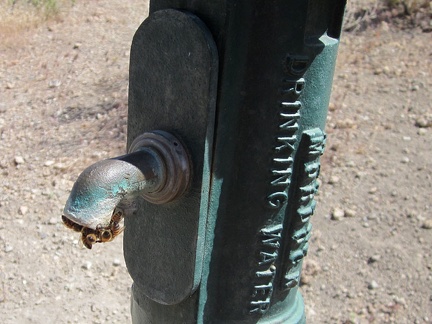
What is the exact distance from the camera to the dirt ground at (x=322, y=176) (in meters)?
2.74

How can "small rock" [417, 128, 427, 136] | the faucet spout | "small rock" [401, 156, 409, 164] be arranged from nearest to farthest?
the faucet spout < "small rock" [401, 156, 409, 164] < "small rock" [417, 128, 427, 136]

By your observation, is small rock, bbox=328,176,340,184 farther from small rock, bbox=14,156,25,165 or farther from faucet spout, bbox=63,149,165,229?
faucet spout, bbox=63,149,165,229

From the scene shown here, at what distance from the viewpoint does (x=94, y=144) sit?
3.67 metres

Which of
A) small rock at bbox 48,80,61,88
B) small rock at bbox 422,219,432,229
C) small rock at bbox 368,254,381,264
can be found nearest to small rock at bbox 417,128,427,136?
small rock at bbox 422,219,432,229

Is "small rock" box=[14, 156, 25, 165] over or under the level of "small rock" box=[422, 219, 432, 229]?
under

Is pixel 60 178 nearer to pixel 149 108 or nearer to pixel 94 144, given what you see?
pixel 94 144

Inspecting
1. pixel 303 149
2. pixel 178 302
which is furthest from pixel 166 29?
pixel 178 302

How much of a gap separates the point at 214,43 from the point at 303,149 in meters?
0.29

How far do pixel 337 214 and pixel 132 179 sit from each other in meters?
2.10

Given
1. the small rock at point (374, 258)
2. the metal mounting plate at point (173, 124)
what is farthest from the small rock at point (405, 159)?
the metal mounting plate at point (173, 124)

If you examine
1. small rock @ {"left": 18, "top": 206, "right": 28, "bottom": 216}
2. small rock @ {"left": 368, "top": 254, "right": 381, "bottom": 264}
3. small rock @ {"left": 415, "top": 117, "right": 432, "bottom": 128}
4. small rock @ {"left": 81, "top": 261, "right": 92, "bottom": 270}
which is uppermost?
small rock @ {"left": 415, "top": 117, "right": 432, "bottom": 128}

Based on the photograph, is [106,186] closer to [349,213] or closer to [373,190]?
[349,213]

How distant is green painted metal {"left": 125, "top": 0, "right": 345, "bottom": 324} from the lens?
119 cm

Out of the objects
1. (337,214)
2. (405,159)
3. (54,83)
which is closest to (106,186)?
(337,214)
